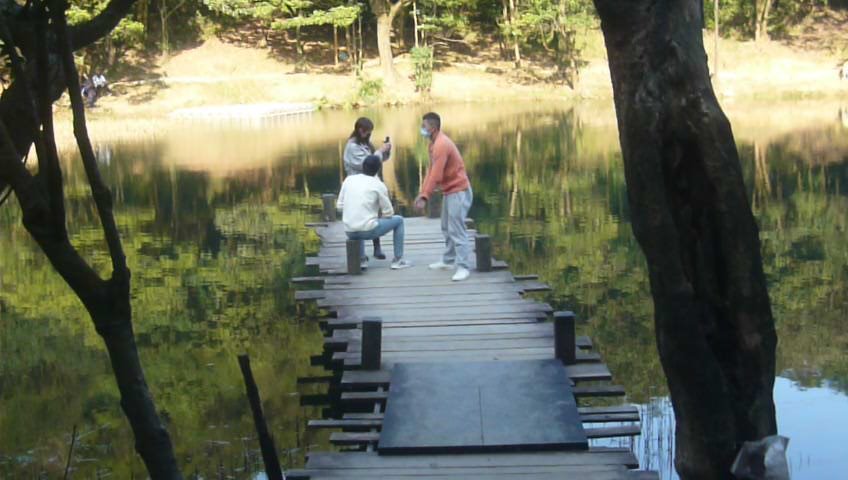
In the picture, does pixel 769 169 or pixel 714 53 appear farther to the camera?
pixel 714 53

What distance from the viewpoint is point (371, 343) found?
308 inches

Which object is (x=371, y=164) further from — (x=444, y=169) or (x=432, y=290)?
(x=432, y=290)

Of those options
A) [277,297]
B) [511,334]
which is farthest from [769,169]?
[511,334]

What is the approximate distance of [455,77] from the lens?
140ft

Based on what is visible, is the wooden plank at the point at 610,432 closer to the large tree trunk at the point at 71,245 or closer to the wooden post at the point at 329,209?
the large tree trunk at the point at 71,245

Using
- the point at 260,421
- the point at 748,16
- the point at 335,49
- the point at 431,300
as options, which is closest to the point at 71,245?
the point at 260,421

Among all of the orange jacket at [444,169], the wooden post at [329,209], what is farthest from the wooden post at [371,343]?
the wooden post at [329,209]

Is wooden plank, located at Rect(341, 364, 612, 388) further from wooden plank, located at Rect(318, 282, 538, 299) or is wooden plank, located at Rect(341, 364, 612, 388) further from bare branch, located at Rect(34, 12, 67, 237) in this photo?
bare branch, located at Rect(34, 12, 67, 237)

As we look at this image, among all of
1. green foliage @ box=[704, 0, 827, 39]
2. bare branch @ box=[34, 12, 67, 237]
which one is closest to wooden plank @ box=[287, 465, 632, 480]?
bare branch @ box=[34, 12, 67, 237]

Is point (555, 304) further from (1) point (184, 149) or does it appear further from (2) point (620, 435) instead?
(1) point (184, 149)

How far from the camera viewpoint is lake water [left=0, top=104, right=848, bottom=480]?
26.8ft

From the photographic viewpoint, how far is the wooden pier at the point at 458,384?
6020 millimetres

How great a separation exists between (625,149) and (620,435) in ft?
10.0

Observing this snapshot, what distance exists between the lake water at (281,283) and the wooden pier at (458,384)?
0.55m
